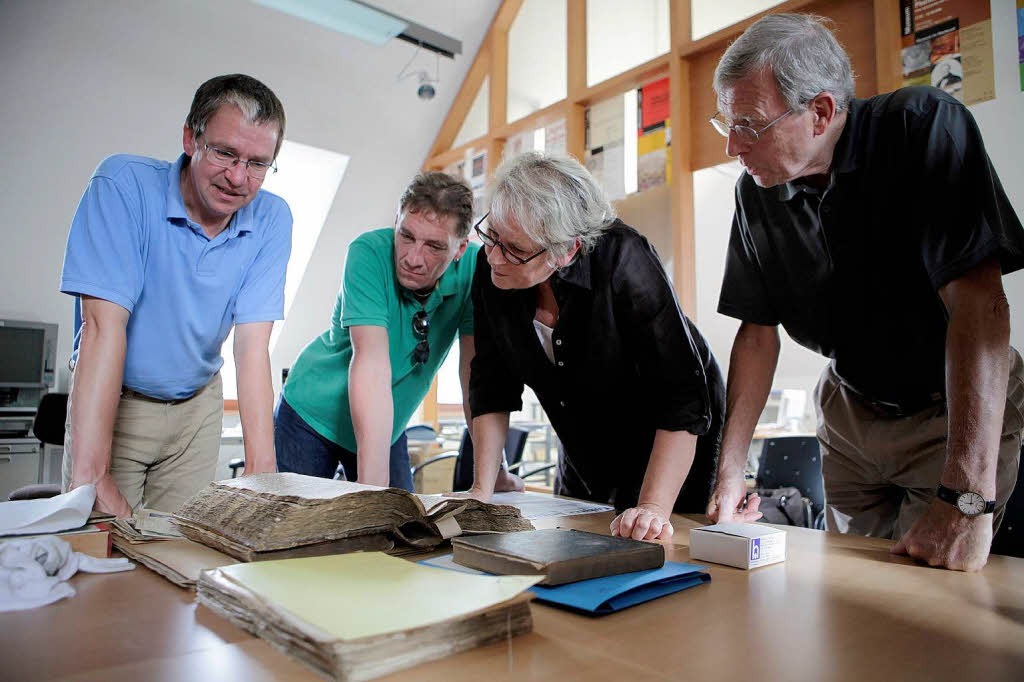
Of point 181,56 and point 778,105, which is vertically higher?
point 181,56

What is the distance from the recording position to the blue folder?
63 cm

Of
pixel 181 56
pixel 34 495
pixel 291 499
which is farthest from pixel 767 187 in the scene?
pixel 181 56

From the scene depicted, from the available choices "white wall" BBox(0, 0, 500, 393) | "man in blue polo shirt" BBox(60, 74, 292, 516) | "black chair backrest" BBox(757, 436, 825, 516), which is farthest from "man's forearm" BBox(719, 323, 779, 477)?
"white wall" BBox(0, 0, 500, 393)

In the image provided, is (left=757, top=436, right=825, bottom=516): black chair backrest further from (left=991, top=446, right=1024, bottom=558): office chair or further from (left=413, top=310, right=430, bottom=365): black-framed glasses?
(left=413, top=310, right=430, bottom=365): black-framed glasses

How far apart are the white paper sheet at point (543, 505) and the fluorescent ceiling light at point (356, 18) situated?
2931 mm

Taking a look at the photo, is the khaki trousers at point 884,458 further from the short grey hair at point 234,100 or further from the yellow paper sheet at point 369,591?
the short grey hair at point 234,100

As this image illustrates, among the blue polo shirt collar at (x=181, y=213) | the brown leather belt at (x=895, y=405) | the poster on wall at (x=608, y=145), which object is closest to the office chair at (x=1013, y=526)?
the brown leather belt at (x=895, y=405)

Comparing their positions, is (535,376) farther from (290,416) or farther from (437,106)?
(437,106)

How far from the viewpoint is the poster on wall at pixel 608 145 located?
3.73 metres

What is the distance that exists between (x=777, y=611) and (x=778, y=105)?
34.4 inches

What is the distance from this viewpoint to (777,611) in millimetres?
654

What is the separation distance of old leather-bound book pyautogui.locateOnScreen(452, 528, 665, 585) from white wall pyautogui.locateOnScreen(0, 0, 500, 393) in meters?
4.24

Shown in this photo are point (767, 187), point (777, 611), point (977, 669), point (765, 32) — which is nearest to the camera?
point (977, 669)

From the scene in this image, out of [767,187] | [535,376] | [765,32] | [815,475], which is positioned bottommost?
[815,475]
